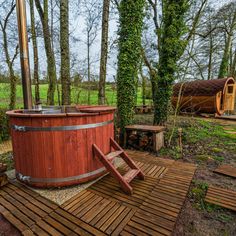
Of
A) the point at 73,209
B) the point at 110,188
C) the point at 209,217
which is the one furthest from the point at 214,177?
the point at 73,209

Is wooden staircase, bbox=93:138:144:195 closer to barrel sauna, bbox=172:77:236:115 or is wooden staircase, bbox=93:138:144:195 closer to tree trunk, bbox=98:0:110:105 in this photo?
tree trunk, bbox=98:0:110:105

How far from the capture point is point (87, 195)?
7.52ft

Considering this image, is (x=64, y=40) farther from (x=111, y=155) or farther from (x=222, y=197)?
(x=222, y=197)

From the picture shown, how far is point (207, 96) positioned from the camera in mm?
8836

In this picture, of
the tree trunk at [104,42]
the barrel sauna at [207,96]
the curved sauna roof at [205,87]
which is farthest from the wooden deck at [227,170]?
the curved sauna roof at [205,87]

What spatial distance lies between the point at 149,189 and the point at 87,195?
92 centimetres

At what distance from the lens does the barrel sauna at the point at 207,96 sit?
8688 millimetres

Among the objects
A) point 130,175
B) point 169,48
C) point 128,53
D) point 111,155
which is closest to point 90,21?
point 169,48

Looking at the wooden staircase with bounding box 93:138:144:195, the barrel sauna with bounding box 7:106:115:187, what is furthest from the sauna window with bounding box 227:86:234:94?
the barrel sauna with bounding box 7:106:115:187

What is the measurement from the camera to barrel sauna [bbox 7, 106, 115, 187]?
2.28 metres

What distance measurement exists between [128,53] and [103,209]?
376cm

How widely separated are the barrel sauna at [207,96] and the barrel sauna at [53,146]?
7025 millimetres

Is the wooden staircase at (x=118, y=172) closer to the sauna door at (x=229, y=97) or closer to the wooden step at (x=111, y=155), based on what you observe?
the wooden step at (x=111, y=155)

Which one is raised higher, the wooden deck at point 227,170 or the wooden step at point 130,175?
the wooden step at point 130,175
